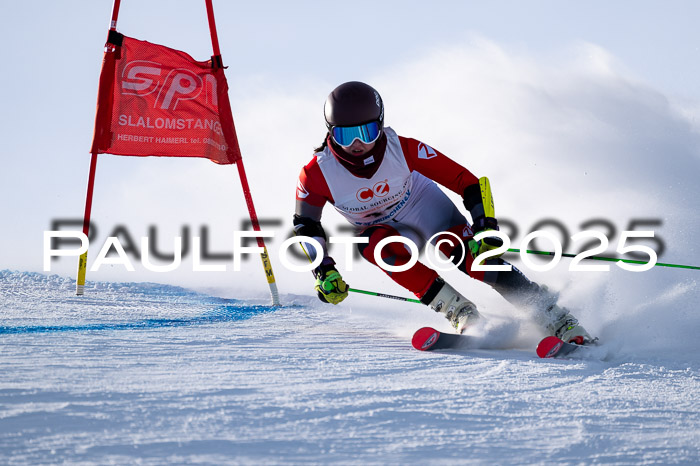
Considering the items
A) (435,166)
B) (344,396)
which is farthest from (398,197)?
(344,396)

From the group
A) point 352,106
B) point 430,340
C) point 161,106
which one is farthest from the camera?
point 161,106

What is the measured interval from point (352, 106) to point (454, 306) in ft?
4.15

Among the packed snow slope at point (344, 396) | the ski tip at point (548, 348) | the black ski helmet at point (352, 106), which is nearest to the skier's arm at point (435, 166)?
the black ski helmet at point (352, 106)

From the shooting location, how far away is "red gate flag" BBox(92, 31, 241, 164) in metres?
5.89

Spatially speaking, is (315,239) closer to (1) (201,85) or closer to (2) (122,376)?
(2) (122,376)

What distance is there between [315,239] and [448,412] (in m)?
1.80

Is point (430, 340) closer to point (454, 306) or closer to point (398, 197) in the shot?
point (454, 306)

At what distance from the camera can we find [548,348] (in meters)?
3.15

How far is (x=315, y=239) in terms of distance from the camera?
143 inches

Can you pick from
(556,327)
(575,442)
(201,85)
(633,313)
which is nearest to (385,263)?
(556,327)

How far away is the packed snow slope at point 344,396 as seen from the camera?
5.46 feet

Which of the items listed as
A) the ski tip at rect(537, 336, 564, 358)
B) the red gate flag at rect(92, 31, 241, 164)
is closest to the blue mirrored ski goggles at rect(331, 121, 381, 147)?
the ski tip at rect(537, 336, 564, 358)

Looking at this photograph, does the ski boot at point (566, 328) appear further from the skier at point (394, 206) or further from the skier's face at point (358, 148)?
the skier's face at point (358, 148)

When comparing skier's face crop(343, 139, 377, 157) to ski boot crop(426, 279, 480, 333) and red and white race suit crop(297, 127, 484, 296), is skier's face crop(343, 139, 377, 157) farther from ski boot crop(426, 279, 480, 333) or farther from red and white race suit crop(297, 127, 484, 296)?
ski boot crop(426, 279, 480, 333)
